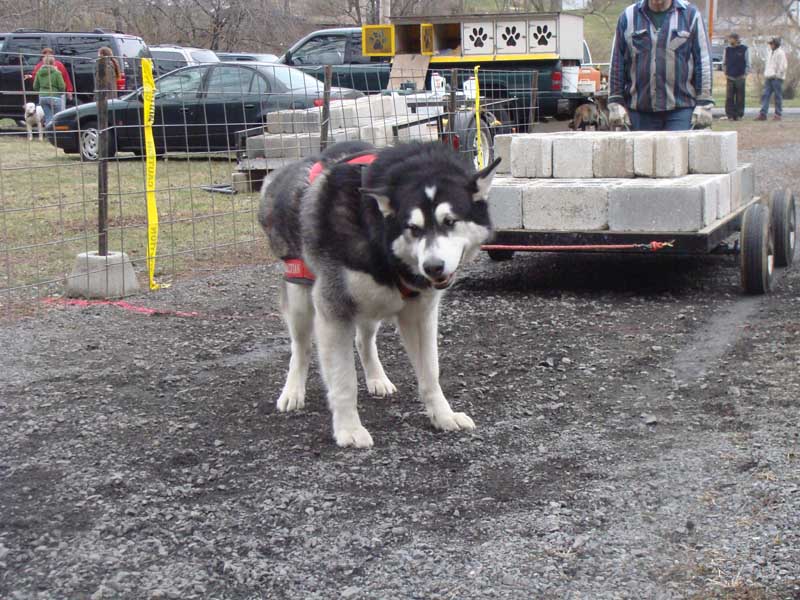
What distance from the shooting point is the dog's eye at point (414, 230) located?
13.1 ft

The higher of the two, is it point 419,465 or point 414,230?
point 414,230

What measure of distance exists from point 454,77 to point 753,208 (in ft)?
15.2

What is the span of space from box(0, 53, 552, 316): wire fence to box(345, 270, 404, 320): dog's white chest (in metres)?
3.58

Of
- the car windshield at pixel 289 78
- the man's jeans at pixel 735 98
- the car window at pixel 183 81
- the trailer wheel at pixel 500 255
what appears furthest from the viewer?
the man's jeans at pixel 735 98

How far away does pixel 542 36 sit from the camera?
17047 millimetres

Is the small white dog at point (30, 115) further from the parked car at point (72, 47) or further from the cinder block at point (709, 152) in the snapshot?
the parked car at point (72, 47)

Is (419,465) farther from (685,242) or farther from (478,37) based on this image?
(478,37)

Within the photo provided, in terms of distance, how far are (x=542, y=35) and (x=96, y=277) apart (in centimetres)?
1167

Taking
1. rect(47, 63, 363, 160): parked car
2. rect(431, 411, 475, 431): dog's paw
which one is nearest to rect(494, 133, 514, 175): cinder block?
rect(431, 411, 475, 431): dog's paw

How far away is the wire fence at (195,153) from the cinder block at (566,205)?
A: 9.56 feet

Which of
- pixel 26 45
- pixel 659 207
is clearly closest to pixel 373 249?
pixel 659 207

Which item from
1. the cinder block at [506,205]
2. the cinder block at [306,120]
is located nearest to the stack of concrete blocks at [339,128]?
the cinder block at [306,120]

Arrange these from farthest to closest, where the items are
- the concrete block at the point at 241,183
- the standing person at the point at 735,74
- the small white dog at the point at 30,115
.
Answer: the standing person at the point at 735,74 → the concrete block at the point at 241,183 → the small white dog at the point at 30,115

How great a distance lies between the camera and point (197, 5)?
35.7 metres
